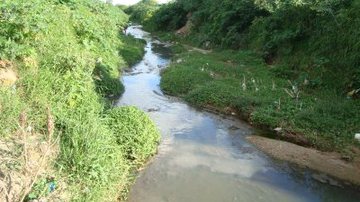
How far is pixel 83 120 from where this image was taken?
27.5 feet

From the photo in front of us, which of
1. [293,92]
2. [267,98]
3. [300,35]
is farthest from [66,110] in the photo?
[300,35]

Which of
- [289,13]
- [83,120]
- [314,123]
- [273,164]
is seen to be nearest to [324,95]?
[314,123]

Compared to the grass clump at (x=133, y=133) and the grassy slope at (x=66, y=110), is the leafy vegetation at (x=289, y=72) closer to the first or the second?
the grass clump at (x=133, y=133)

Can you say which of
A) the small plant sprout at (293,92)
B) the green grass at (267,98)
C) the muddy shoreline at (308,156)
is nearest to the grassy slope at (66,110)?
the muddy shoreline at (308,156)

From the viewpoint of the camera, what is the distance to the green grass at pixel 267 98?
36.8ft

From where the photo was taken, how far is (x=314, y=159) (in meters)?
9.99

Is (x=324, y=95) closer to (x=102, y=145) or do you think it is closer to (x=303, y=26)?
(x=303, y=26)

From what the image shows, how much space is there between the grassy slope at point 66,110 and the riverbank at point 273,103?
155 inches

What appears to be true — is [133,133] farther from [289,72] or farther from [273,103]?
[289,72]

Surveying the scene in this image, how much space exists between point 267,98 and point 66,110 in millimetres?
7091

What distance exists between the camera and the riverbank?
10.8 metres

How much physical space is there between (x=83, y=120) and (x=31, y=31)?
2751 mm

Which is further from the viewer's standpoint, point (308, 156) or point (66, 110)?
point (308, 156)

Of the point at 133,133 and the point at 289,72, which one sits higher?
the point at 289,72
